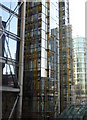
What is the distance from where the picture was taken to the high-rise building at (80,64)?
1419 cm

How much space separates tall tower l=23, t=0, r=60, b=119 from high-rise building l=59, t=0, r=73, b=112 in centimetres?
Result: 129

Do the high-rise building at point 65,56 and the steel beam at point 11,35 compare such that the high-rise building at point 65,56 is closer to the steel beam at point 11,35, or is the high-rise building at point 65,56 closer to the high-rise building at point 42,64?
the high-rise building at point 42,64

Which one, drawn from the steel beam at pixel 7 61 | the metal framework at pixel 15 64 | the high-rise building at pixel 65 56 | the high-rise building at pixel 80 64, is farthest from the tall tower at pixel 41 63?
the high-rise building at pixel 80 64

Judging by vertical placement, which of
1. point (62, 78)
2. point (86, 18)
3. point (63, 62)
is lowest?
point (62, 78)

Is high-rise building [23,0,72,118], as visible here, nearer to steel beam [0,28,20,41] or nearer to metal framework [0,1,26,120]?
metal framework [0,1,26,120]

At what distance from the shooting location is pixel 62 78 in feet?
39.3

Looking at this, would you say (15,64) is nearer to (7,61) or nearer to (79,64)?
(7,61)

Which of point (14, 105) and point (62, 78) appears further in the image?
point (62, 78)

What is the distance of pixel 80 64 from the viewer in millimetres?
14922

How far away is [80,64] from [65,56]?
2776mm

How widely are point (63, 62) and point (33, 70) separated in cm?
322

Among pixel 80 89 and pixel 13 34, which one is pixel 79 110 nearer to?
pixel 13 34

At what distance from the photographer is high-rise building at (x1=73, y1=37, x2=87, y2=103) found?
14191 mm

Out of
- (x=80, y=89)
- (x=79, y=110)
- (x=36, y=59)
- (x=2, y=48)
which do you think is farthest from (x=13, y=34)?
(x=80, y=89)
